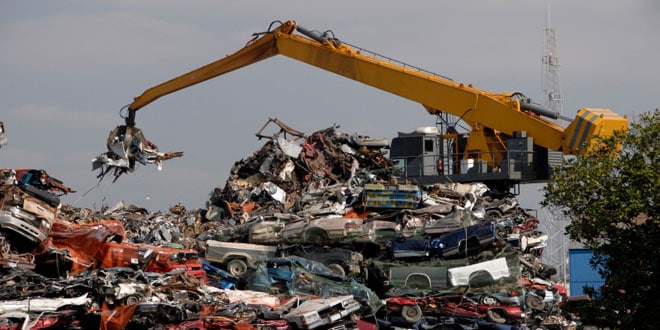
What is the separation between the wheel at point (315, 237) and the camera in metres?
30.2

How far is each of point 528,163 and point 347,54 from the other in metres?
7.61

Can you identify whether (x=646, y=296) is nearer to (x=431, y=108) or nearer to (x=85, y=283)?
(x=85, y=283)

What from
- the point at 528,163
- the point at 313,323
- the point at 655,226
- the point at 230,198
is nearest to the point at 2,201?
the point at 313,323

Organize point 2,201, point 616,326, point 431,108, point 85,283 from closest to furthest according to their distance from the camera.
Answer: point 616,326 → point 85,283 → point 2,201 → point 431,108

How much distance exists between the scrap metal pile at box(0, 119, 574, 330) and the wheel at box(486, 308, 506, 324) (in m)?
0.03

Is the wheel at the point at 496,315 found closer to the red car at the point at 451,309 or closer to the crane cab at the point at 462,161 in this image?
the red car at the point at 451,309

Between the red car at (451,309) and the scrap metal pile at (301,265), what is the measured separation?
3 cm

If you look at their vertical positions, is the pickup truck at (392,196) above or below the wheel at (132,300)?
above

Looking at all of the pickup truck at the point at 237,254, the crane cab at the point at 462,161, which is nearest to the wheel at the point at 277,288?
the pickup truck at the point at 237,254

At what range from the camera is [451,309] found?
26672mm

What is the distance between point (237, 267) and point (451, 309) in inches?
252

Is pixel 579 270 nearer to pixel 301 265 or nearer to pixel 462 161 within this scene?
pixel 462 161

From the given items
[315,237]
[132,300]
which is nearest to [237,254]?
[315,237]

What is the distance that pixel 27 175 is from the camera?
28.8 meters
